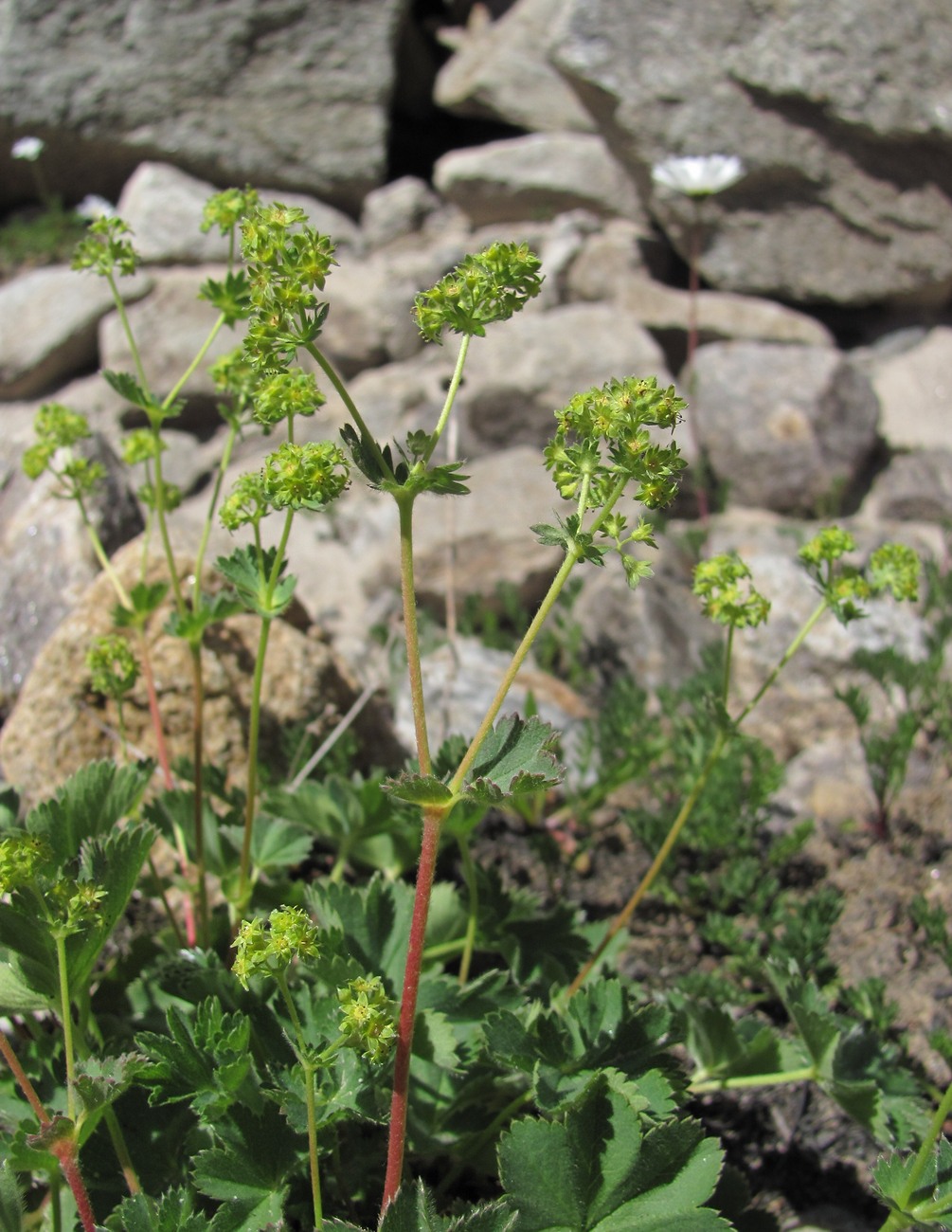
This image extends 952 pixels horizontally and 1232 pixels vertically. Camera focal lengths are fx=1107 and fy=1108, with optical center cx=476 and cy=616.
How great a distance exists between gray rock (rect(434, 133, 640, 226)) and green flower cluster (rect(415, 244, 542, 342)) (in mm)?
5670

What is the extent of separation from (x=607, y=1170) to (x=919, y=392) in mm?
5405

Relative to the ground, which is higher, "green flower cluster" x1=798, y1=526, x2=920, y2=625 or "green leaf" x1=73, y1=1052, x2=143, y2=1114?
"green flower cluster" x1=798, y1=526, x2=920, y2=625

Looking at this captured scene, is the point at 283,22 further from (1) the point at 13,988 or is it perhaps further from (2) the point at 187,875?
(1) the point at 13,988

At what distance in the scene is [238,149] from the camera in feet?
23.0

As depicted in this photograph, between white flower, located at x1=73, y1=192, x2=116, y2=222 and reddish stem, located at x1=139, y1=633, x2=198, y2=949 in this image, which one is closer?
reddish stem, located at x1=139, y1=633, x2=198, y2=949

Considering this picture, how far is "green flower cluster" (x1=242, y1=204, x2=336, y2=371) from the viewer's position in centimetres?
156

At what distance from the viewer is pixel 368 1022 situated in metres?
1.51

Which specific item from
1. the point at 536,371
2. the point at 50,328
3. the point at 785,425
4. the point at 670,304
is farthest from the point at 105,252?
the point at 670,304

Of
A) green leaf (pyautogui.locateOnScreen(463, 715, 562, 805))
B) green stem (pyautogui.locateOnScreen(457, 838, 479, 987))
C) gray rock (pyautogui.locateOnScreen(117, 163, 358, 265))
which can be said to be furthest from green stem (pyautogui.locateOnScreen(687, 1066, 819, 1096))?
gray rock (pyautogui.locateOnScreen(117, 163, 358, 265))

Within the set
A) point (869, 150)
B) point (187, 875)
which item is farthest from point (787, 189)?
point (187, 875)

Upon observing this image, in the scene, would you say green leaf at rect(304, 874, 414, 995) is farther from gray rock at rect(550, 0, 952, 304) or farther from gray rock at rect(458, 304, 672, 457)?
gray rock at rect(550, 0, 952, 304)

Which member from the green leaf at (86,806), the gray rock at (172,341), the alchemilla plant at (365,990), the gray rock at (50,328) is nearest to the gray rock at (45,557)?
the alchemilla plant at (365,990)

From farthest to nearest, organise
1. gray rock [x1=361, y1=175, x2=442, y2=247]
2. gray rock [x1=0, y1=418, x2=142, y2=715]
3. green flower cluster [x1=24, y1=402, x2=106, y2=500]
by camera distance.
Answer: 1. gray rock [x1=361, y1=175, x2=442, y2=247]
2. gray rock [x1=0, y1=418, x2=142, y2=715]
3. green flower cluster [x1=24, y1=402, x2=106, y2=500]

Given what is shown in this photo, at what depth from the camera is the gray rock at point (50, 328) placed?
636cm
